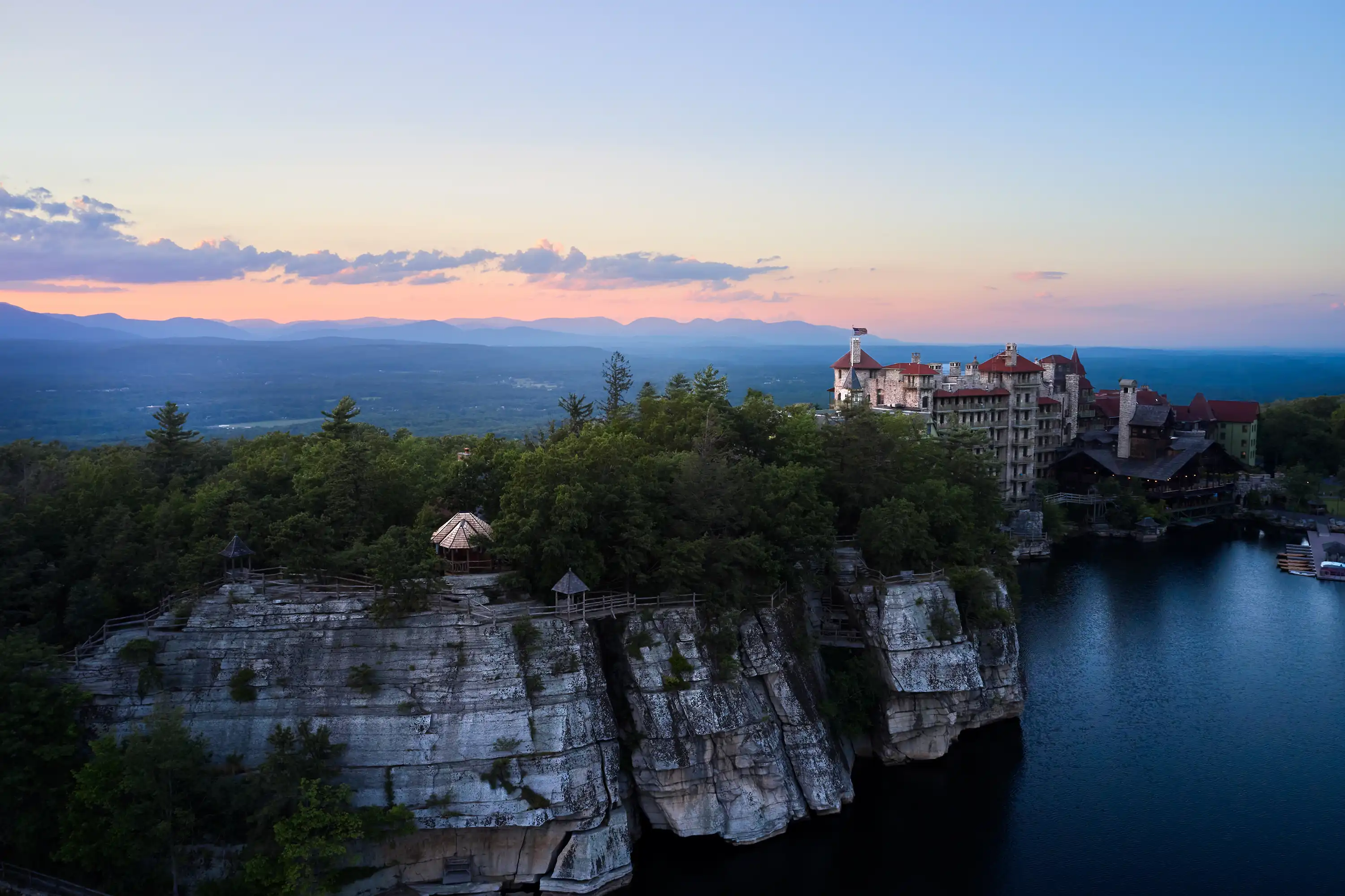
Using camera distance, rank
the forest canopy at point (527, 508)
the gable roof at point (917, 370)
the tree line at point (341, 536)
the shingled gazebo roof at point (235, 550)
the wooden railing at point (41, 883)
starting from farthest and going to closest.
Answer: the gable roof at point (917, 370) < the forest canopy at point (527, 508) < the shingled gazebo roof at point (235, 550) < the tree line at point (341, 536) < the wooden railing at point (41, 883)

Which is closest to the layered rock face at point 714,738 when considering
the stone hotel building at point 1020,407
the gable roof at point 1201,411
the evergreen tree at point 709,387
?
the evergreen tree at point 709,387

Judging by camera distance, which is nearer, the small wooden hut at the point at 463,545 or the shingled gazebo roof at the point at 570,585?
the shingled gazebo roof at the point at 570,585

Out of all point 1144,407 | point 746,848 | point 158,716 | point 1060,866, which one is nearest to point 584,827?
point 746,848

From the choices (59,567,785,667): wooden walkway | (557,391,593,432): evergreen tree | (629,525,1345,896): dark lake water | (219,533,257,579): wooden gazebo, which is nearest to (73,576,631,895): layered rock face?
(59,567,785,667): wooden walkway

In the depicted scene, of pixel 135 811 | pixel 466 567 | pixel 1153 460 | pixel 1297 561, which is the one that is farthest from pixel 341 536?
pixel 1153 460

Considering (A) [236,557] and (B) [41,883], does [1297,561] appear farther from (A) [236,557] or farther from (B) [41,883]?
(B) [41,883]

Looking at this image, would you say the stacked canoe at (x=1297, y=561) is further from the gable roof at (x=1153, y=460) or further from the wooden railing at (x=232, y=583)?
the wooden railing at (x=232, y=583)

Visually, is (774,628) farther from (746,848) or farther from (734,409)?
(734,409)
